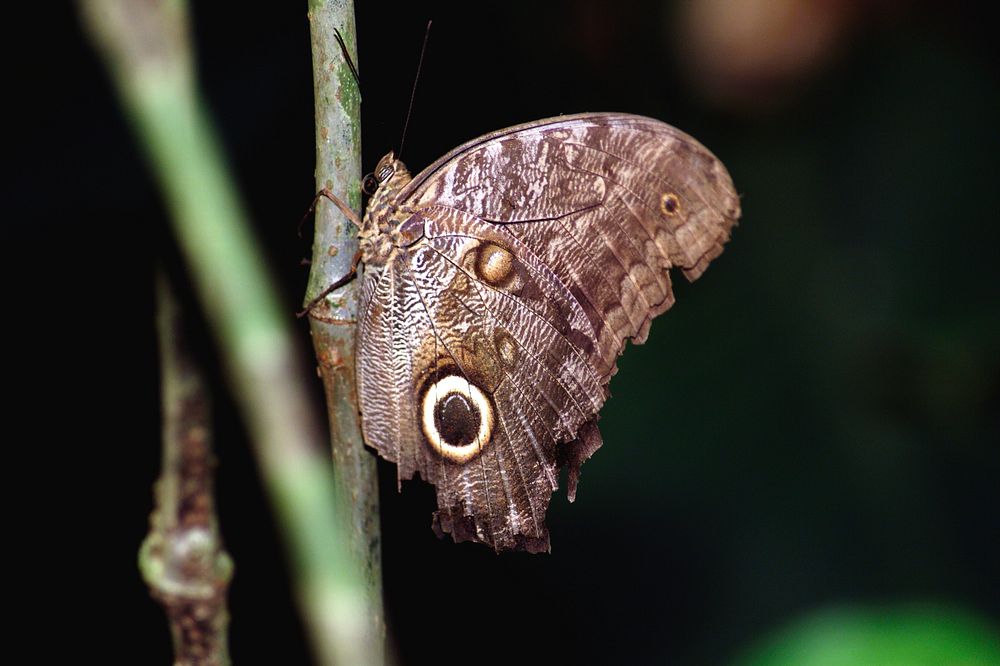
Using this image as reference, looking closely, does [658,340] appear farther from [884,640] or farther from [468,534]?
[468,534]

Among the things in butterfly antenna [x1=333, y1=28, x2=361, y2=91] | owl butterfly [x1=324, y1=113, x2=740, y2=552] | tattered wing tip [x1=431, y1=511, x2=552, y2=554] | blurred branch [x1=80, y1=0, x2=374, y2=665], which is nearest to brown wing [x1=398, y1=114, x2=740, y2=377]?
owl butterfly [x1=324, y1=113, x2=740, y2=552]

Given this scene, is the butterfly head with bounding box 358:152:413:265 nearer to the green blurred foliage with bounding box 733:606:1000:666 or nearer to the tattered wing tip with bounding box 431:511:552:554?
the tattered wing tip with bounding box 431:511:552:554

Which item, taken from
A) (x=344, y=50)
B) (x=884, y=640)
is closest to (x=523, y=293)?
(x=344, y=50)

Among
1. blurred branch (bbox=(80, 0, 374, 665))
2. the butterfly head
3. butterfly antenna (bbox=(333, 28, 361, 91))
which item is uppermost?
the butterfly head

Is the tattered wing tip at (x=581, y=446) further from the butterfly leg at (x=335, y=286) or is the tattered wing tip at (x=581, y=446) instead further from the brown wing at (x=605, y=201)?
the butterfly leg at (x=335, y=286)

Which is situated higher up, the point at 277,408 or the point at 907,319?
the point at 907,319

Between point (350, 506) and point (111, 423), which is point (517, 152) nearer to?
point (350, 506)

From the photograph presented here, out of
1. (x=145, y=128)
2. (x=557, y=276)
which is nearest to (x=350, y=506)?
(x=557, y=276)

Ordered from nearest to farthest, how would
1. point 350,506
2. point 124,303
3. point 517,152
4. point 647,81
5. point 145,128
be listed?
point 145,128 → point 350,506 → point 517,152 → point 124,303 → point 647,81
